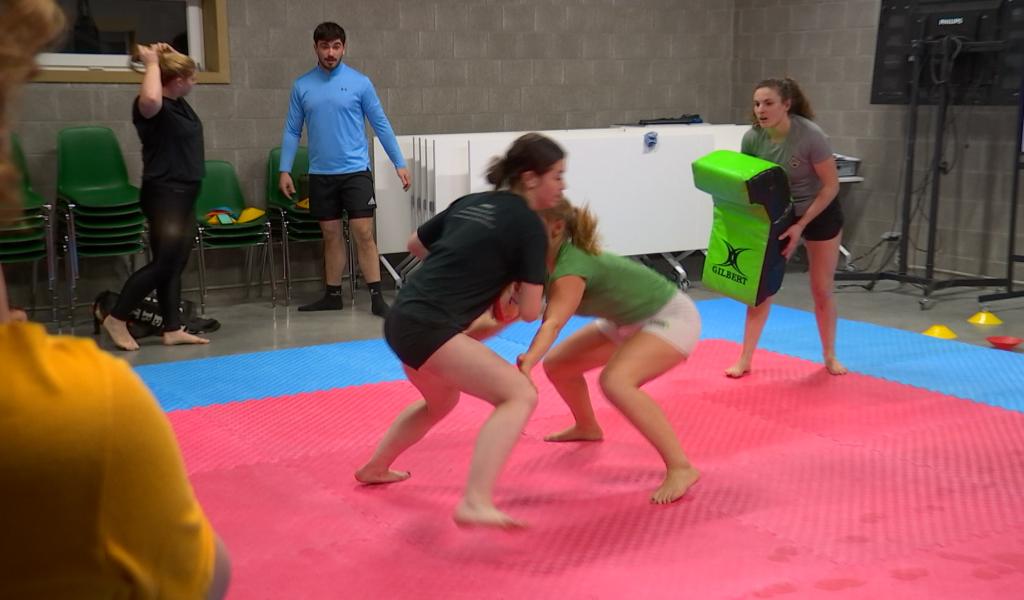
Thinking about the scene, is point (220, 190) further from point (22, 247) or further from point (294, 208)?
point (22, 247)

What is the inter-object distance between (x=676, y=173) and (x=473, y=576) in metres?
5.14

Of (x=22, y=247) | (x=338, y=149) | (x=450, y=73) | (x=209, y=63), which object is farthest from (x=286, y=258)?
(x=450, y=73)

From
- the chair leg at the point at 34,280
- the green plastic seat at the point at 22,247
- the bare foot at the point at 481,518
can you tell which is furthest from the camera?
the chair leg at the point at 34,280

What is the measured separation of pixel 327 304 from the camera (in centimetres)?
698

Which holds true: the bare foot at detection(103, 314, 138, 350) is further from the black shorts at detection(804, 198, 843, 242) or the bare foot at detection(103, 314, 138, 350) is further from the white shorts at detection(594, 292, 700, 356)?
the black shorts at detection(804, 198, 843, 242)

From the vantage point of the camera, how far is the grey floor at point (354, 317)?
595 cm

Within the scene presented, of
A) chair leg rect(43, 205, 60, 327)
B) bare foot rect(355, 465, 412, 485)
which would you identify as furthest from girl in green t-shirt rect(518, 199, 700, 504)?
chair leg rect(43, 205, 60, 327)

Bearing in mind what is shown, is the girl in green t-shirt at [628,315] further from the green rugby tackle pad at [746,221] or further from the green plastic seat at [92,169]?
the green plastic seat at [92,169]

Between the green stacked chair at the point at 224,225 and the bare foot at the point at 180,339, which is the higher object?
the green stacked chair at the point at 224,225

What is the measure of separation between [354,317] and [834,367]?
3056mm

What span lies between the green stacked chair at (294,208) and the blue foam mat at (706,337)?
1.57 metres

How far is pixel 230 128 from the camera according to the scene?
726cm

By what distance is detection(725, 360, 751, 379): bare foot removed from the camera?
199 inches

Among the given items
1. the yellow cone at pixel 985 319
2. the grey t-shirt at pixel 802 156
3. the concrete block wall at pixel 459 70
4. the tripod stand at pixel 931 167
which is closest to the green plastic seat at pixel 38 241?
the concrete block wall at pixel 459 70
